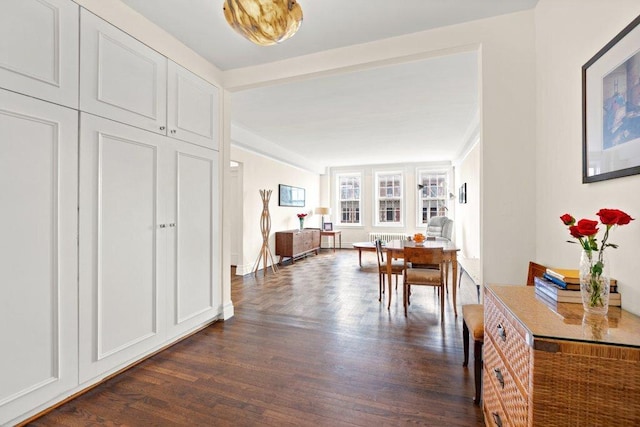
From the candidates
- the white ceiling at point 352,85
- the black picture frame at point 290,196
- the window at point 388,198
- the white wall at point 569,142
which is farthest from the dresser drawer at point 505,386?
the window at point 388,198

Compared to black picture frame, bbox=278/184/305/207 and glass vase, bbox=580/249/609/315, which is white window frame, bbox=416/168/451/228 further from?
glass vase, bbox=580/249/609/315

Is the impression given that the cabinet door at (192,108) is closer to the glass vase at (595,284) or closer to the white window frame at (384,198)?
the glass vase at (595,284)

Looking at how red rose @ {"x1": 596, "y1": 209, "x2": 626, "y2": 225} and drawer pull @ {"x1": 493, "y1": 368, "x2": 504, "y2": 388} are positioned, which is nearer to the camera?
red rose @ {"x1": 596, "y1": 209, "x2": 626, "y2": 225}

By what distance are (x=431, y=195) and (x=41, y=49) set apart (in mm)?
8133

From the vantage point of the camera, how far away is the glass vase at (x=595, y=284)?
3.58 ft

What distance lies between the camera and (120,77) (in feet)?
6.68

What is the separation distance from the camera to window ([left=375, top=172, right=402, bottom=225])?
8.52m

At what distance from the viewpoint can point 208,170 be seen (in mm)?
2834

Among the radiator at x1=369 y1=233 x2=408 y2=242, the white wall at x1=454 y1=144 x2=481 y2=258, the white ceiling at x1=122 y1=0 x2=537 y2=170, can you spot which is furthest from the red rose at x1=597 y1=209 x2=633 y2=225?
the radiator at x1=369 y1=233 x2=408 y2=242

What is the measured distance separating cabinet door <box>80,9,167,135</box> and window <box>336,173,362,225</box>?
23.0 feet

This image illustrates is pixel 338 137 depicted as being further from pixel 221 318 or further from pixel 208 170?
pixel 221 318

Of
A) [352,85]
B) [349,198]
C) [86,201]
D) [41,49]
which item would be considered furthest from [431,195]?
[41,49]

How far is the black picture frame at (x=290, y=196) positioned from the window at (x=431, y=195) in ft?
11.1

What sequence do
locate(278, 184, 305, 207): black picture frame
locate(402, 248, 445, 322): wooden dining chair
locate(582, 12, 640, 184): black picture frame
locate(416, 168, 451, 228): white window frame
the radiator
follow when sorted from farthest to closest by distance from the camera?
the radiator, locate(416, 168, 451, 228): white window frame, locate(278, 184, 305, 207): black picture frame, locate(402, 248, 445, 322): wooden dining chair, locate(582, 12, 640, 184): black picture frame
